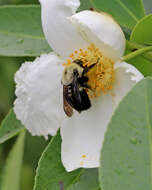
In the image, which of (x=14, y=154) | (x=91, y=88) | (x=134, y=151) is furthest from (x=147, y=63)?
(x=14, y=154)

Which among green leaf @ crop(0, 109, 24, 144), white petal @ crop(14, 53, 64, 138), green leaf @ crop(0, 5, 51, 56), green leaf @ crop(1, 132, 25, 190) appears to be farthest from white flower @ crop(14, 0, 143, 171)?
green leaf @ crop(1, 132, 25, 190)

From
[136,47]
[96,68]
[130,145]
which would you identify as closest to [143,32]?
[136,47]

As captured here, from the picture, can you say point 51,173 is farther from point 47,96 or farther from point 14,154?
point 14,154

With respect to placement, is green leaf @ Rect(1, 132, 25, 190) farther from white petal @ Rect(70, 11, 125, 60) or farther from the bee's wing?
white petal @ Rect(70, 11, 125, 60)

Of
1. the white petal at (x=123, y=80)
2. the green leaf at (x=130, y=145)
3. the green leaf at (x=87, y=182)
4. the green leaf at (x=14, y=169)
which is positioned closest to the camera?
the green leaf at (x=130, y=145)

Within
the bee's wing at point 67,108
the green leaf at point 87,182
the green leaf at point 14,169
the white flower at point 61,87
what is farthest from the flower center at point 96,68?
the green leaf at point 14,169

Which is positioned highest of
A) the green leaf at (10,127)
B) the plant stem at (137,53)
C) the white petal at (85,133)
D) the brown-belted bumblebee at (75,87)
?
the plant stem at (137,53)

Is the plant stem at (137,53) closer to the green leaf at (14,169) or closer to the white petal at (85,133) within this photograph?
the white petal at (85,133)
